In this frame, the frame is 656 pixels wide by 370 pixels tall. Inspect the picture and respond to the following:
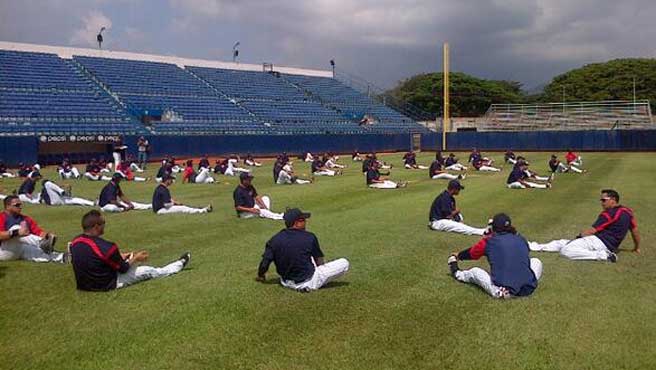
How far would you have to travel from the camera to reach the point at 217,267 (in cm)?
1081

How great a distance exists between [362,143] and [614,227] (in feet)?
167

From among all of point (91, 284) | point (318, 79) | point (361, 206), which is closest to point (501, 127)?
point (318, 79)

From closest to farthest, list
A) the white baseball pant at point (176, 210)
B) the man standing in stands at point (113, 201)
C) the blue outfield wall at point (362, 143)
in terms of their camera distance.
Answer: the white baseball pant at point (176, 210), the man standing in stands at point (113, 201), the blue outfield wall at point (362, 143)

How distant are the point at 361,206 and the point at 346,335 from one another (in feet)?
40.9

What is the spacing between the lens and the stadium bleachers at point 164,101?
44.6 meters

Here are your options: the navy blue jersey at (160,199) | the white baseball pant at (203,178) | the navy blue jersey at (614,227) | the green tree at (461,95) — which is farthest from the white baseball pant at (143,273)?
the green tree at (461,95)

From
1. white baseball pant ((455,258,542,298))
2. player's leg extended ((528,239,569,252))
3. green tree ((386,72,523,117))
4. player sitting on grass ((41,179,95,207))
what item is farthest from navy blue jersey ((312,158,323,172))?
green tree ((386,72,523,117))

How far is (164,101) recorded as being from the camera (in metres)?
54.2

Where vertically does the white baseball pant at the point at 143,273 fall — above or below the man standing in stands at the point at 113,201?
below

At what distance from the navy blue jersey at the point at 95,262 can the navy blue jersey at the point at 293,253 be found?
226 cm

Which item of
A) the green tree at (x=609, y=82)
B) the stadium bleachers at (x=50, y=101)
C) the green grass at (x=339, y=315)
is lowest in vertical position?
the green grass at (x=339, y=315)

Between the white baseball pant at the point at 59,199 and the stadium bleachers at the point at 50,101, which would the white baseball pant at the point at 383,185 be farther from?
the stadium bleachers at the point at 50,101

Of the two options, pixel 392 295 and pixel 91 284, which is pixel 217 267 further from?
pixel 392 295

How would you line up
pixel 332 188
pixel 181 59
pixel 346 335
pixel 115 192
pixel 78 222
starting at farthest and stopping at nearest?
1. pixel 181 59
2. pixel 332 188
3. pixel 115 192
4. pixel 78 222
5. pixel 346 335
